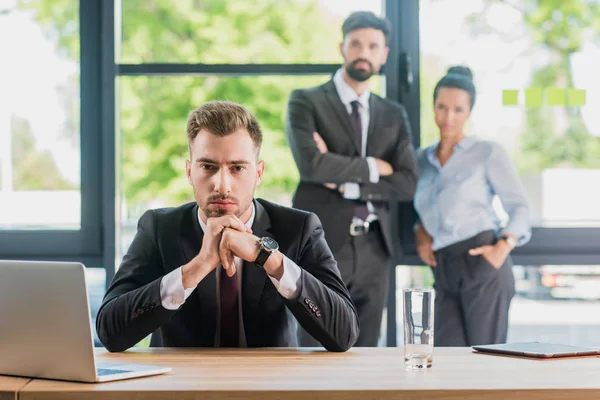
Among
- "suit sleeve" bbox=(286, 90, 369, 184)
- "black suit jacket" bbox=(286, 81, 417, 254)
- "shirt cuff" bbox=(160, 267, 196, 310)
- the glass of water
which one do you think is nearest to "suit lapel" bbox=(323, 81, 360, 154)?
"black suit jacket" bbox=(286, 81, 417, 254)

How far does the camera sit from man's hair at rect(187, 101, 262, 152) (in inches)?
95.6

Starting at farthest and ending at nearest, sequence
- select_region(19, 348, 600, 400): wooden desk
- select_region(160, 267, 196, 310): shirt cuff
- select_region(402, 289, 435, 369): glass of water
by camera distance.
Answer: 1. select_region(160, 267, 196, 310): shirt cuff
2. select_region(402, 289, 435, 369): glass of water
3. select_region(19, 348, 600, 400): wooden desk

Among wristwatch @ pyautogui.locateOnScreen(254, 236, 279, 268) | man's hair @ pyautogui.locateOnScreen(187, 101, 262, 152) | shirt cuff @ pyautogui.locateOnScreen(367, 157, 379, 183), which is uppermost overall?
man's hair @ pyautogui.locateOnScreen(187, 101, 262, 152)

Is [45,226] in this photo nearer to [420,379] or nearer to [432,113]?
[432,113]

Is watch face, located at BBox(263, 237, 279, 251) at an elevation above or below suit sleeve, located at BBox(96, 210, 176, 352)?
above

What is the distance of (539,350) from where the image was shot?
1.97 m

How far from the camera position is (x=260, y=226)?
96.0 inches

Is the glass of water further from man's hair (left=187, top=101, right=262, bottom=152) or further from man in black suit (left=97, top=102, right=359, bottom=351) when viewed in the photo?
man's hair (left=187, top=101, right=262, bottom=152)

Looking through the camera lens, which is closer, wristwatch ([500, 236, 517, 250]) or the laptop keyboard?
the laptop keyboard

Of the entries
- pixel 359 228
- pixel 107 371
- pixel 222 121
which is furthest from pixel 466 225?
pixel 107 371

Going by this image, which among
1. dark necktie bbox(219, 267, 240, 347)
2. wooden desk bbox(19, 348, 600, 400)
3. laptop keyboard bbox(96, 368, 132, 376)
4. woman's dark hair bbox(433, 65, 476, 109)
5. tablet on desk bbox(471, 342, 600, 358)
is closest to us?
wooden desk bbox(19, 348, 600, 400)

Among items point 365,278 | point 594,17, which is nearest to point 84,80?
point 365,278

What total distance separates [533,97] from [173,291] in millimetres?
2812

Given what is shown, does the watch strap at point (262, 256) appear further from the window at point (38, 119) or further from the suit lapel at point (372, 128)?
the window at point (38, 119)
